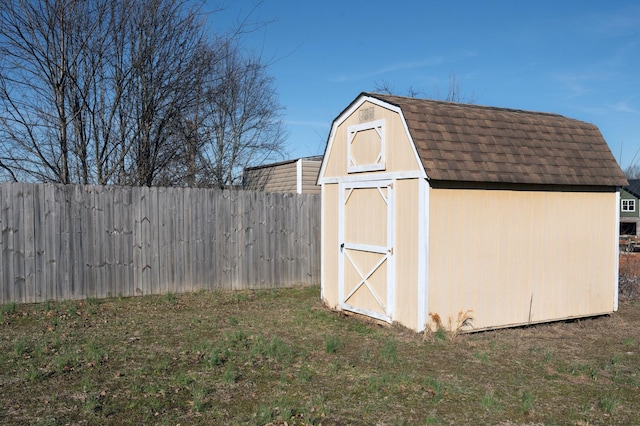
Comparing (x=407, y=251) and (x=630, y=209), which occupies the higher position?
(x=407, y=251)

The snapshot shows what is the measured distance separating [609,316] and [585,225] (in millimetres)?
1666

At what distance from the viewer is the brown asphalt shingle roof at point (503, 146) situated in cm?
811

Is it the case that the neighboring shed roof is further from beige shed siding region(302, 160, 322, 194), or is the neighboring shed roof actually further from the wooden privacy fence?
the wooden privacy fence

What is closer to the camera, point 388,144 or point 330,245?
point 388,144

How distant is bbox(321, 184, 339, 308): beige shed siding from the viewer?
396 inches

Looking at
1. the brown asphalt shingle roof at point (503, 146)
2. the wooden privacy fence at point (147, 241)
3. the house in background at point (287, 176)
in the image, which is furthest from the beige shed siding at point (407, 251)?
the house in background at point (287, 176)

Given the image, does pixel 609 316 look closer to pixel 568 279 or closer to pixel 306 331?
pixel 568 279

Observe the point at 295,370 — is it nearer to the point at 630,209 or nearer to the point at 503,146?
the point at 503,146

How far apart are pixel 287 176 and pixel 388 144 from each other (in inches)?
324

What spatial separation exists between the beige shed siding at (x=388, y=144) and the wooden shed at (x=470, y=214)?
0.06 feet

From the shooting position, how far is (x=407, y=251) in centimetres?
827

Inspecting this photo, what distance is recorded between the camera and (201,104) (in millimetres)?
14305

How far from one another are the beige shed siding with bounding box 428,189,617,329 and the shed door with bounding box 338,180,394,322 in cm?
84

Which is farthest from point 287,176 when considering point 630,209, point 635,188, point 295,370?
point 635,188
